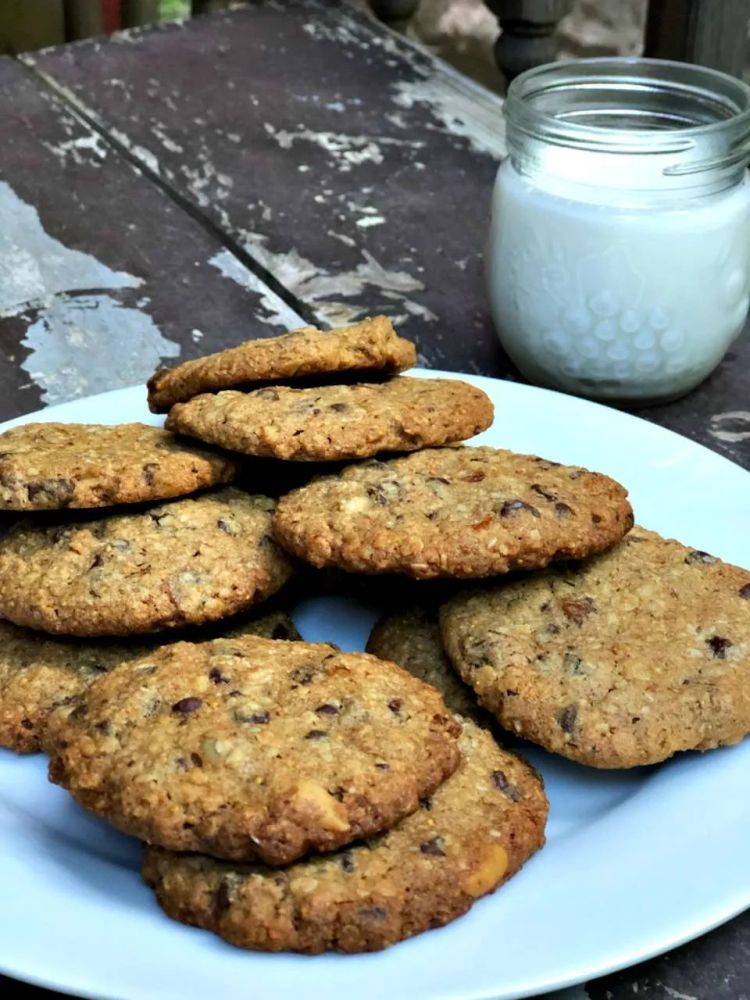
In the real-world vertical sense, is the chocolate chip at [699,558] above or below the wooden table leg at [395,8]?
above

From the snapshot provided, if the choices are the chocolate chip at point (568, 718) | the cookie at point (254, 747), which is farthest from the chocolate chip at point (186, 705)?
the chocolate chip at point (568, 718)

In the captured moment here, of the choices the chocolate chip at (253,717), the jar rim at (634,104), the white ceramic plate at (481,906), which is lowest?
the white ceramic plate at (481,906)

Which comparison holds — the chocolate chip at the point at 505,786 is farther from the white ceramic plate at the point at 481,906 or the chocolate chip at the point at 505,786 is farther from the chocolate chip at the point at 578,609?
the chocolate chip at the point at 578,609

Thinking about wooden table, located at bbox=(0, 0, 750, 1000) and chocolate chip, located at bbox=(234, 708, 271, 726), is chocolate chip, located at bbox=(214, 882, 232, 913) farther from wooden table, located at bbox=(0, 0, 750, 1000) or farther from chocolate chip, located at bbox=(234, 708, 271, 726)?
wooden table, located at bbox=(0, 0, 750, 1000)

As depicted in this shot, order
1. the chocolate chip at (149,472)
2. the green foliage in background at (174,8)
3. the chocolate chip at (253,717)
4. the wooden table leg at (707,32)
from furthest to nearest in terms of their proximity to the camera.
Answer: the green foliage in background at (174,8)
the wooden table leg at (707,32)
the chocolate chip at (149,472)
the chocolate chip at (253,717)

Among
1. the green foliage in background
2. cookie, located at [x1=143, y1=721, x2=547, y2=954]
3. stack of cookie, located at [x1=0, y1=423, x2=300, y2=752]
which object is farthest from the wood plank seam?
the green foliage in background

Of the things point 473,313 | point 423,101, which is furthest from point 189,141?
point 473,313

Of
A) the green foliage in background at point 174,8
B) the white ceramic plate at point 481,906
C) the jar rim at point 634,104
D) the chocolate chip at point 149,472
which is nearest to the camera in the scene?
the white ceramic plate at point 481,906
